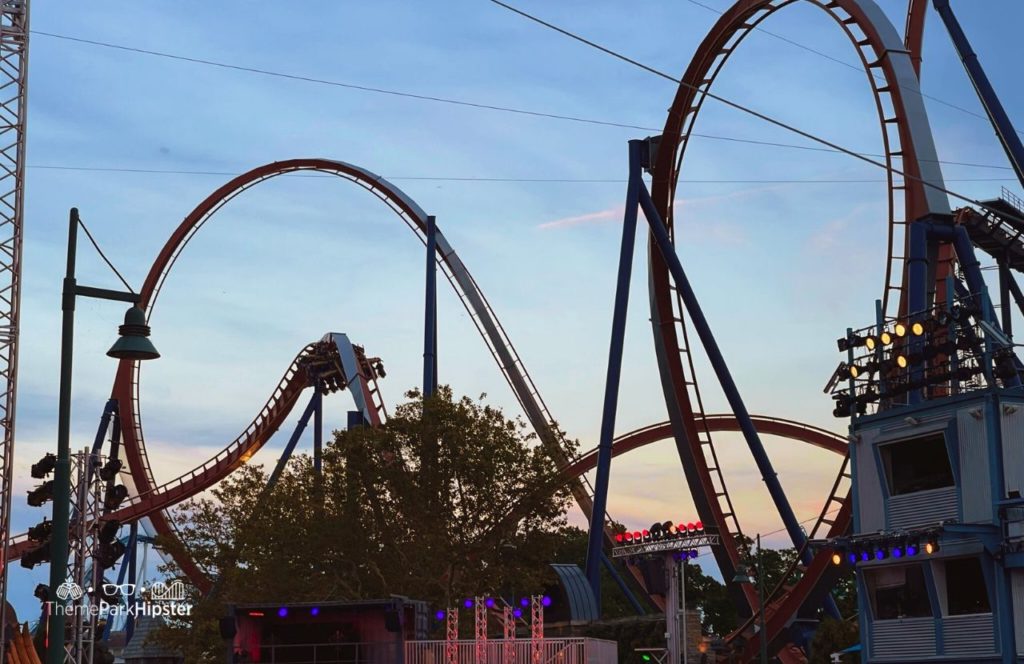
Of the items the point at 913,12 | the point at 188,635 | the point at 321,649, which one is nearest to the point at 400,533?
the point at 188,635

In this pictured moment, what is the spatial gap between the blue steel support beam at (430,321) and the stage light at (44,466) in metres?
23.5

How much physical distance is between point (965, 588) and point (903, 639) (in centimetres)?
176

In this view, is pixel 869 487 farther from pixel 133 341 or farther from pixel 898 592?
pixel 133 341

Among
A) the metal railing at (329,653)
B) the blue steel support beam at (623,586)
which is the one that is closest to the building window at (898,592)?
the metal railing at (329,653)

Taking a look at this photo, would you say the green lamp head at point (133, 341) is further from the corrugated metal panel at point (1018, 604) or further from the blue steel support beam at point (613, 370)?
the blue steel support beam at point (613, 370)

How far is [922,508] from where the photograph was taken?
2580 centimetres

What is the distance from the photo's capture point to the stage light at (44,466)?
63.2 ft

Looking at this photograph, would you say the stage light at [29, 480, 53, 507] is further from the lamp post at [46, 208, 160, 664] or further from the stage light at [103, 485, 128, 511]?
the lamp post at [46, 208, 160, 664]

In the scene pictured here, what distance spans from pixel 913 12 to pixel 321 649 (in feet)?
73.4

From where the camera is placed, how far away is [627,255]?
37.2 metres

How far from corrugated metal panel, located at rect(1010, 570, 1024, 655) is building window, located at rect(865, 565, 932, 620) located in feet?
6.01

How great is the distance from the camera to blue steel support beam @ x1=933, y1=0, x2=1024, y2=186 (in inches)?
1241

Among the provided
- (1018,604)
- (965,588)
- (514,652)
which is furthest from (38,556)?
(1018,604)

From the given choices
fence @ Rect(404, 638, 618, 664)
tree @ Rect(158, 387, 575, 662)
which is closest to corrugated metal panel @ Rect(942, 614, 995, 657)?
fence @ Rect(404, 638, 618, 664)
